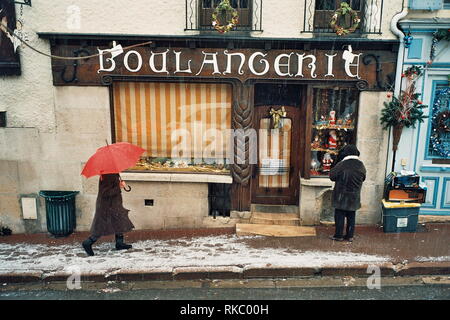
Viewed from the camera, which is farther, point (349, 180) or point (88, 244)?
point (349, 180)

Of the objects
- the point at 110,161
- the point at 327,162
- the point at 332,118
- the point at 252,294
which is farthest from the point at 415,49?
the point at 110,161

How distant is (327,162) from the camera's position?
9.00 m

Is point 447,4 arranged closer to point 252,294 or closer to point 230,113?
point 230,113

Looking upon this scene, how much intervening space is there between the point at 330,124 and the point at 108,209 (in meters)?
5.05

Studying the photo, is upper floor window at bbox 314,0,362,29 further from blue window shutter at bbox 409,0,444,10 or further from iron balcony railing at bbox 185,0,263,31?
iron balcony railing at bbox 185,0,263,31

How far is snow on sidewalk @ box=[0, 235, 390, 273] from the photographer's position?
6895mm

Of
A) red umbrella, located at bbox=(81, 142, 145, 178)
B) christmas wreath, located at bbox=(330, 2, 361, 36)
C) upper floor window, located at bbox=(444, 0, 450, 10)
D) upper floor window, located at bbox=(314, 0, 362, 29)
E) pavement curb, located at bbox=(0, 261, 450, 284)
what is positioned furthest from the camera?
upper floor window, located at bbox=(314, 0, 362, 29)

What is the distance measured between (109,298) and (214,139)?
13.6ft

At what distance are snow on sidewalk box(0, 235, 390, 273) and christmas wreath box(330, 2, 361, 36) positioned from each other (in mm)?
4390

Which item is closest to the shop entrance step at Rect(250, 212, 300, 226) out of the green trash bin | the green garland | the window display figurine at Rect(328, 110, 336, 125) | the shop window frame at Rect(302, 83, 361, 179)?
the shop window frame at Rect(302, 83, 361, 179)

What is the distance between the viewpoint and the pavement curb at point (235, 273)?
6.69 m

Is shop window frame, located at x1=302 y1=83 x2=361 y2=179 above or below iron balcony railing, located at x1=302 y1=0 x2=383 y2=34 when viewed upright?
below

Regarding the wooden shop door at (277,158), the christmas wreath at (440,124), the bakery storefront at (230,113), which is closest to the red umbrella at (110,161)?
the bakery storefront at (230,113)
